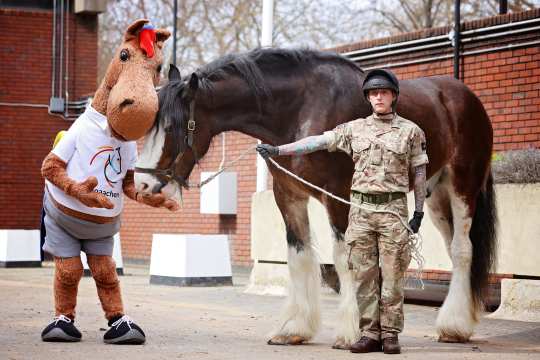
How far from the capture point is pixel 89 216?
267 inches

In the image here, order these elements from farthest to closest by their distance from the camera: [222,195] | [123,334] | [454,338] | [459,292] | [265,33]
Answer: [222,195], [265,33], [459,292], [454,338], [123,334]

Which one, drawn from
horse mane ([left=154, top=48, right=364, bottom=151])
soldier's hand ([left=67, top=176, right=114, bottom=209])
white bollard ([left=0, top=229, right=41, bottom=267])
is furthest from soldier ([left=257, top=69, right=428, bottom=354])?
white bollard ([left=0, top=229, right=41, bottom=267])

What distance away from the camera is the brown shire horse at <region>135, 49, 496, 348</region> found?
670 centimetres

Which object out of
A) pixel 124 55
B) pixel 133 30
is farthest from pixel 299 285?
pixel 133 30

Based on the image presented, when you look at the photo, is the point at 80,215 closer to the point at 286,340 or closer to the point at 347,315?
the point at 286,340

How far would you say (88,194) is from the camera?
656cm

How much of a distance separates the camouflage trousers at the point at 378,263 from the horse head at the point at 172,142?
1.26m

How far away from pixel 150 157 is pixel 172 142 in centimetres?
19

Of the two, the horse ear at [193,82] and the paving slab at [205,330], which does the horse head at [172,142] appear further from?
the paving slab at [205,330]

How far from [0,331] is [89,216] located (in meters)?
1.45

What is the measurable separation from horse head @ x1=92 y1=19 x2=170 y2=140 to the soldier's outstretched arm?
3.04ft

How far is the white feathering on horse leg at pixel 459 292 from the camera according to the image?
24.2 ft

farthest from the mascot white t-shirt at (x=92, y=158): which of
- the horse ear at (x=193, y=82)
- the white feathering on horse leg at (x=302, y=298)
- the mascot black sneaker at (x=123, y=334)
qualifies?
the white feathering on horse leg at (x=302, y=298)

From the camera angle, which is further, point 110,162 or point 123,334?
point 110,162
